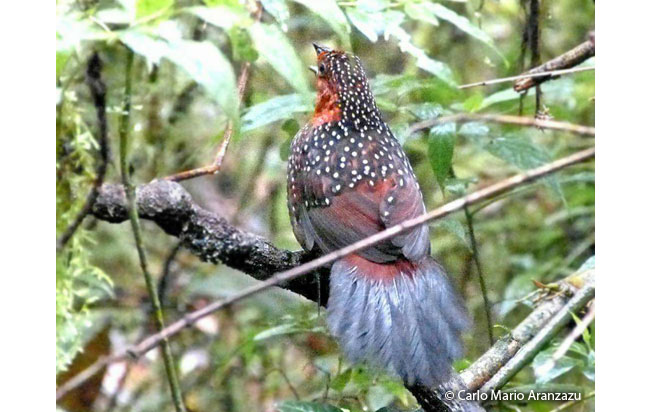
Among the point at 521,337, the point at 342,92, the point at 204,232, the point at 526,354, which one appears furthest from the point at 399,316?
the point at 342,92

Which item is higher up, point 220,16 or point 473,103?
point 220,16

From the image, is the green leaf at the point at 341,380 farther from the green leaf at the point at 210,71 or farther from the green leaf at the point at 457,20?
the green leaf at the point at 210,71

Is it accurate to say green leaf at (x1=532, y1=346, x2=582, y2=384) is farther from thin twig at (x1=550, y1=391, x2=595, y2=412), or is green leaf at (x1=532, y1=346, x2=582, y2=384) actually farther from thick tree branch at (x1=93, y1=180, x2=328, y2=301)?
thick tree branch at (x1=93, y1=180, x2=328, y2=301)

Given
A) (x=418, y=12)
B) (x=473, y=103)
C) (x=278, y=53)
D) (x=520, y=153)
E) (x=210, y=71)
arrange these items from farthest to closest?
(x=520, y=153)
(x=473, y=103)
(x=418, y=12)
(x=278, y=53)
(x=210, y=71)

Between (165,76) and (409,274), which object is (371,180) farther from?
(165,76)

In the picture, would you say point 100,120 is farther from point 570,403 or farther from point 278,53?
point 570,403

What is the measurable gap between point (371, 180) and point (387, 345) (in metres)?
0.50

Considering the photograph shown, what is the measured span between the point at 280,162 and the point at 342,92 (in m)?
1.07

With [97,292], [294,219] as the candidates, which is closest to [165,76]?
[97,292]

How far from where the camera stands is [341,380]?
205 centimetres

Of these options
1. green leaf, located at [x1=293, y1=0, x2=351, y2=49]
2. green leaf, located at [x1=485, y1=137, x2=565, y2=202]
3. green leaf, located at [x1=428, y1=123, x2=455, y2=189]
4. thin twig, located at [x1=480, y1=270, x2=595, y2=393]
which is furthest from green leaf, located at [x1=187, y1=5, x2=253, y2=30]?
green leaf, located at [x1=485, y1=137, x2=565, y2=202]

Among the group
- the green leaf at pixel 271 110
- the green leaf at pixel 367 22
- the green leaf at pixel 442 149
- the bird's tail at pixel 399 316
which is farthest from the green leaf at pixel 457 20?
the bird's tail at pixel 399 316

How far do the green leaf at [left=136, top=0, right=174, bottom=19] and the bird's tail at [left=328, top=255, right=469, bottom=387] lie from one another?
2.31ft

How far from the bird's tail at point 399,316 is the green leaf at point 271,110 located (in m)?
0.39
